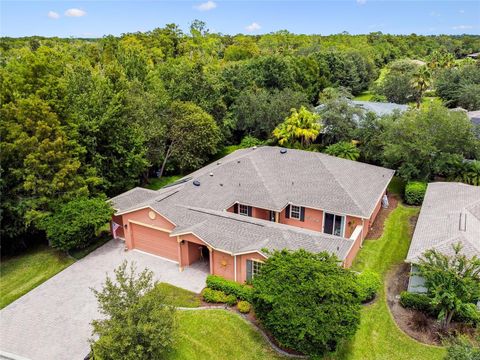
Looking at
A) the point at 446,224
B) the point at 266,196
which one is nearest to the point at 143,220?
the point at 266,196

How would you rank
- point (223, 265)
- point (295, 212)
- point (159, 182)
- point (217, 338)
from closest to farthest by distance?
1. point (217, 338)
2. point (223, 265)
3. point (295, 212)
4. point (159, 182)

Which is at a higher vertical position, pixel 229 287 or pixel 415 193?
pixel 415 193

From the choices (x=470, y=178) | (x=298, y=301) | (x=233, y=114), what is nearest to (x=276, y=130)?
(x=233, y=114)

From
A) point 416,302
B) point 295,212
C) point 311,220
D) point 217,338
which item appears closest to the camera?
point 217,338

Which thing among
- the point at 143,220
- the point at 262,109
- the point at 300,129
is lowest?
the point at 143,220

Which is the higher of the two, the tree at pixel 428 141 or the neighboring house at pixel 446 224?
the tree at pixel 428 141

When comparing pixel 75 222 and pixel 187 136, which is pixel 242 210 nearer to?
pixel 75 222

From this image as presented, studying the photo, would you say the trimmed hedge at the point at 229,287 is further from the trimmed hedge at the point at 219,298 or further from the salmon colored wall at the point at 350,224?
the salmon colored wall at the point at 350,224

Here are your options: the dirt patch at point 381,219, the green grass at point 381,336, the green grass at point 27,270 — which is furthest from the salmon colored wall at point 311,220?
the green grass at point 27,270
